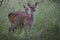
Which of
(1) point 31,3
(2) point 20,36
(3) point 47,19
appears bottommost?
(2) point 20,36

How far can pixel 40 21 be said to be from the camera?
2.37 metres

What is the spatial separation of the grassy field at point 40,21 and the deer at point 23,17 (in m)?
0.04

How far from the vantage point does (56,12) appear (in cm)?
240

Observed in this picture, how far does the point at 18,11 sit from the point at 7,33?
290 mm

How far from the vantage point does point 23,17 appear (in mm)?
2365

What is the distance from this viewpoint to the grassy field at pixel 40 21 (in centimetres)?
234

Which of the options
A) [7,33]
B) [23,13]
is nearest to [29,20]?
[23,13]

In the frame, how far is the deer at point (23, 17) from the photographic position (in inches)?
92.5

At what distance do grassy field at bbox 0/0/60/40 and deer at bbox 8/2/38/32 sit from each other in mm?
43

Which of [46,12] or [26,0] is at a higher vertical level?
[26,0]

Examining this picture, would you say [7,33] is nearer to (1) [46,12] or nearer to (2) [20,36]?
(2) [20,36]

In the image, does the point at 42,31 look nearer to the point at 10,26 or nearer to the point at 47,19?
the point at 47,19

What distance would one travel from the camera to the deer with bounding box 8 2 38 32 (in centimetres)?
235

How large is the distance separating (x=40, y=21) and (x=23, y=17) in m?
0.21
